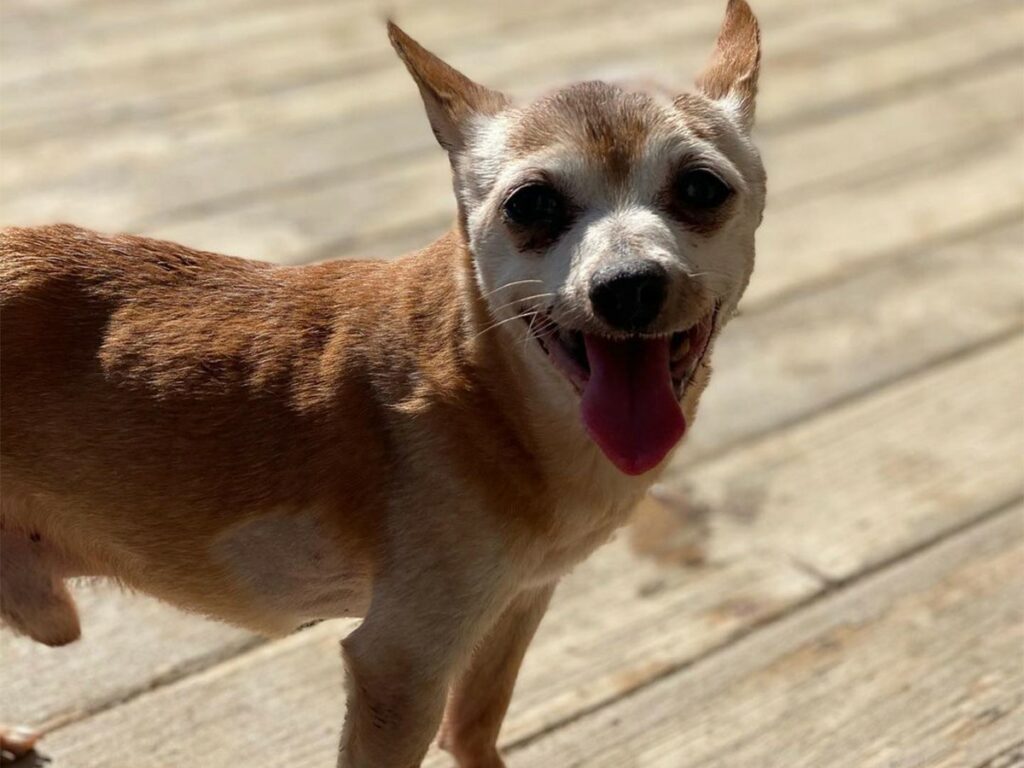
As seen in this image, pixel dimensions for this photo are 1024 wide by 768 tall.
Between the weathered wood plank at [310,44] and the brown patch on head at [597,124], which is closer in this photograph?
the brown patch on head at [597,124]

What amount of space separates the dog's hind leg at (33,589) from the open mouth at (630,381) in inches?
27.3

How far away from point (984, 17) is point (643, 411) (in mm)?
3630

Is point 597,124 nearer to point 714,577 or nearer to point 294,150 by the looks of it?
point 714,577

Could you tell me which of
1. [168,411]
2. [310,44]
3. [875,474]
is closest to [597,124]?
[168,411]

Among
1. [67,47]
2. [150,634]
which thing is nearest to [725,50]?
[150,634]

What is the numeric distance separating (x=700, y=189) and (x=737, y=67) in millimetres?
257

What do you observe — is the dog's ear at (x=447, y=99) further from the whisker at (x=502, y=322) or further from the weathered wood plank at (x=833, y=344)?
the weathered wood plank at (x=833, y=344)

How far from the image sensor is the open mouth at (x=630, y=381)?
5.20 feet

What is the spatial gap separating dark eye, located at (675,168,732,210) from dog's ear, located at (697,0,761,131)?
16 centimetres

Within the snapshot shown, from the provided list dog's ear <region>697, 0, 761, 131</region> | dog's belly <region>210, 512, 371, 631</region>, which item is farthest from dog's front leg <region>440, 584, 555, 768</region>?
dog's ear <region>697, 0, 761, 131</region>

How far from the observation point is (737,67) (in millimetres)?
1827

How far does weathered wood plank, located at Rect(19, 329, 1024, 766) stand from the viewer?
2057mm

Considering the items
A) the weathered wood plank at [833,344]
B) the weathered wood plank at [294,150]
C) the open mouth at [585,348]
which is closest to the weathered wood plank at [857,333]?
the weathered wood plank at [833,344]

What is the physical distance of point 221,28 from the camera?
4.42 m
